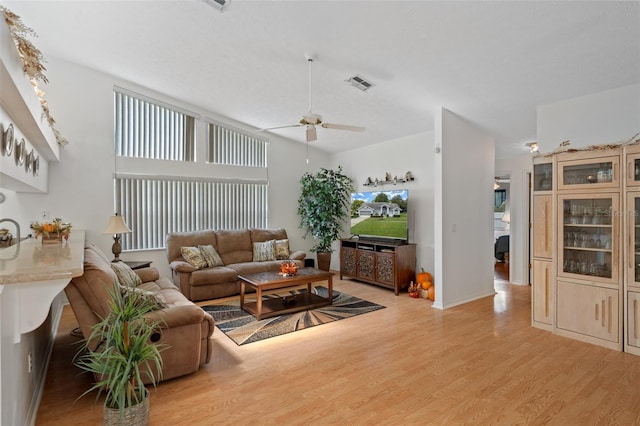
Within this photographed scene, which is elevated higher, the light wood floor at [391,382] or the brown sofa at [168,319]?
the brown sofa at [168,319]

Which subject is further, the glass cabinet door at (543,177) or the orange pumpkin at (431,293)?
the orange pumpkin at (431,293)

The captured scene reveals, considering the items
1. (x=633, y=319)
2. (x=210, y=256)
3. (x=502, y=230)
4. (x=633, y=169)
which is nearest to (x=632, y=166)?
(x=633, y=169)

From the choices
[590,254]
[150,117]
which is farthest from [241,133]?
[590,254]

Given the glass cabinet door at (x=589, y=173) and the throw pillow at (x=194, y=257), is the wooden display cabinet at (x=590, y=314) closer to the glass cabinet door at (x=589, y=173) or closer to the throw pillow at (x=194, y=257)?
the glass cabinet door at (x=589, y=173)

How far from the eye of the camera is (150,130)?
5766 mm

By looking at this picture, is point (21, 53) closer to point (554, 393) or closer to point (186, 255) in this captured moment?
point (186, 255)

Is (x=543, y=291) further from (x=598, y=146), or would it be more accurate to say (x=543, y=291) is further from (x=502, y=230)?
(x=502, y=230)

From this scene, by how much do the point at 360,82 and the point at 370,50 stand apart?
2.28 ft

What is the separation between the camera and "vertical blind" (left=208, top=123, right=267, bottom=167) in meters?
6.39

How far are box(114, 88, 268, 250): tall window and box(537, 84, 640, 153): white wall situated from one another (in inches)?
191

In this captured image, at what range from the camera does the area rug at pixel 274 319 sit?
150 inches

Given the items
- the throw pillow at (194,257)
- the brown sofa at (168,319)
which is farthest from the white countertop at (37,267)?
the throw pillow at (194,257)

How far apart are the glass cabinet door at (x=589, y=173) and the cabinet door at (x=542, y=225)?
0.27 metres

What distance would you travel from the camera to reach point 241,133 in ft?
22.1
